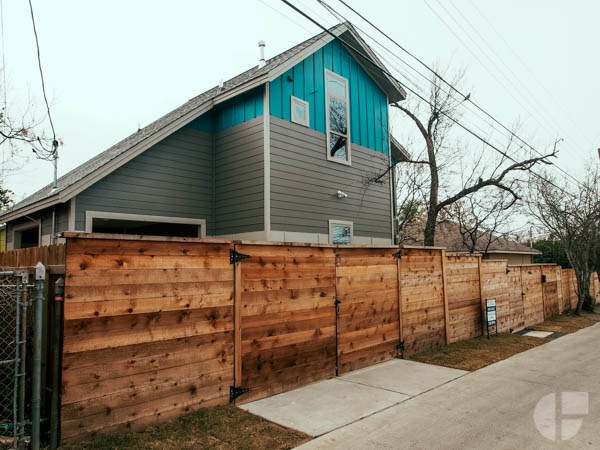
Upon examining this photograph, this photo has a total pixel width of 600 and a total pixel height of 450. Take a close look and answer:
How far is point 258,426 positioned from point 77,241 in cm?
251

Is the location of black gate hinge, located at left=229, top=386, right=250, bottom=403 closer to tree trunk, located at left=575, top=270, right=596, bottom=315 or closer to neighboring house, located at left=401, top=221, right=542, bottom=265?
tree trunk, located at left=575, top=270, right=596, bottom=315

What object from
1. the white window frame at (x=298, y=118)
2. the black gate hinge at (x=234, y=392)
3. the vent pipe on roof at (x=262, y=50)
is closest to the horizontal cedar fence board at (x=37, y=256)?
the black gate hinge at (x=234, y=392)

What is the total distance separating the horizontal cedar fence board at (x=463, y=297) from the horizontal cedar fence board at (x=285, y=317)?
12.2 ft

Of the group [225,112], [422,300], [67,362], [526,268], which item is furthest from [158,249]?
[526,268]

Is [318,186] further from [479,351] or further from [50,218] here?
[50,218]

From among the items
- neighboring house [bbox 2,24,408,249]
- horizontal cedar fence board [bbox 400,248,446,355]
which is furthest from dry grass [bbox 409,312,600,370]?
neighboring house [bbox 2,24,408,249]

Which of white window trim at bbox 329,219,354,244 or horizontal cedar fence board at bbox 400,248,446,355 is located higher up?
white window trim at bbox 329,219,354,244

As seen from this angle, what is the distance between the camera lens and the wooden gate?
641cm

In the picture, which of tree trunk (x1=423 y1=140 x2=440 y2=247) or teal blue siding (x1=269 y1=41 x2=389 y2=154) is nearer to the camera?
teal blue siding (x1=269 y1=41 x2=389 y2=154)

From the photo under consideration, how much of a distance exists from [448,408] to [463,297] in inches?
188

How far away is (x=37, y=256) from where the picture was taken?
480 centimetres

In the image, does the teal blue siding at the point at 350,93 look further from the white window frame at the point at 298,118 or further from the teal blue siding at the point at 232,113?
the teal blue siding at the point at 232,113

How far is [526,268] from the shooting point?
39.3 feet

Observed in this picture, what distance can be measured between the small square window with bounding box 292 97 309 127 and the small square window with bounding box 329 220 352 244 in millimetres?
2506
